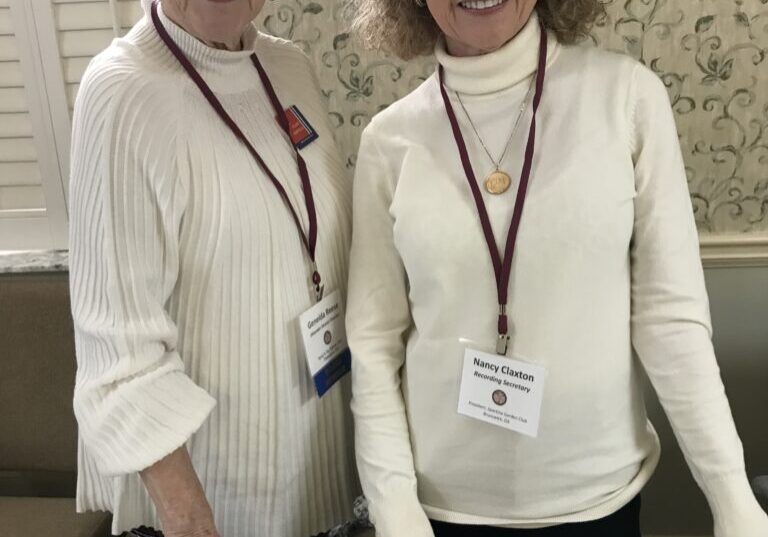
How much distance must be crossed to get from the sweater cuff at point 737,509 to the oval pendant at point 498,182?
50 cm

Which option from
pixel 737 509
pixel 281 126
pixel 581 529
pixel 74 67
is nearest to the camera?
pixel 737 509

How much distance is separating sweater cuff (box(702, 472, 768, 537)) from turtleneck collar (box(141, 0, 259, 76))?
0.95m

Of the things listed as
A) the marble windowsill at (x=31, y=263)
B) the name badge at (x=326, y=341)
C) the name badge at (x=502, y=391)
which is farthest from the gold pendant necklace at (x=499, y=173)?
the marble windowsill at (x=31, y=263)

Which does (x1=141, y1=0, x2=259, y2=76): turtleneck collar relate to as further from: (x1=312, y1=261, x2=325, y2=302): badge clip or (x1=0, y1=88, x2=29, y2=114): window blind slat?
(x1=0, y1=88, x2=29, y2=114): window blind slat

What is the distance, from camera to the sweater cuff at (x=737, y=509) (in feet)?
3.26

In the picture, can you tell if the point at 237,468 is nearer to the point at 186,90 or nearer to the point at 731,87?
the point at 186,90

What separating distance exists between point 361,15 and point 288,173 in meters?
0.34

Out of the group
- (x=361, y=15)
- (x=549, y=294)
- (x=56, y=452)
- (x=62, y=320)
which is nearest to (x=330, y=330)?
(x=549, y=294)

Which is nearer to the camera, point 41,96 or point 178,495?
point 178,495

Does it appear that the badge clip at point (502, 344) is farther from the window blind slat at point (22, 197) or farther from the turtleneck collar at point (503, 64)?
the window blind slat at point (22, 197)

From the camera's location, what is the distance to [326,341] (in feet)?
3.99

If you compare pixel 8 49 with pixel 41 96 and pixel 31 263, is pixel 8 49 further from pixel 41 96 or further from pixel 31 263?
pixel 31 263

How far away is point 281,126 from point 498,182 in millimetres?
391

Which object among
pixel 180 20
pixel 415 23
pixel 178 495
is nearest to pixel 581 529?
pixel 178 495
